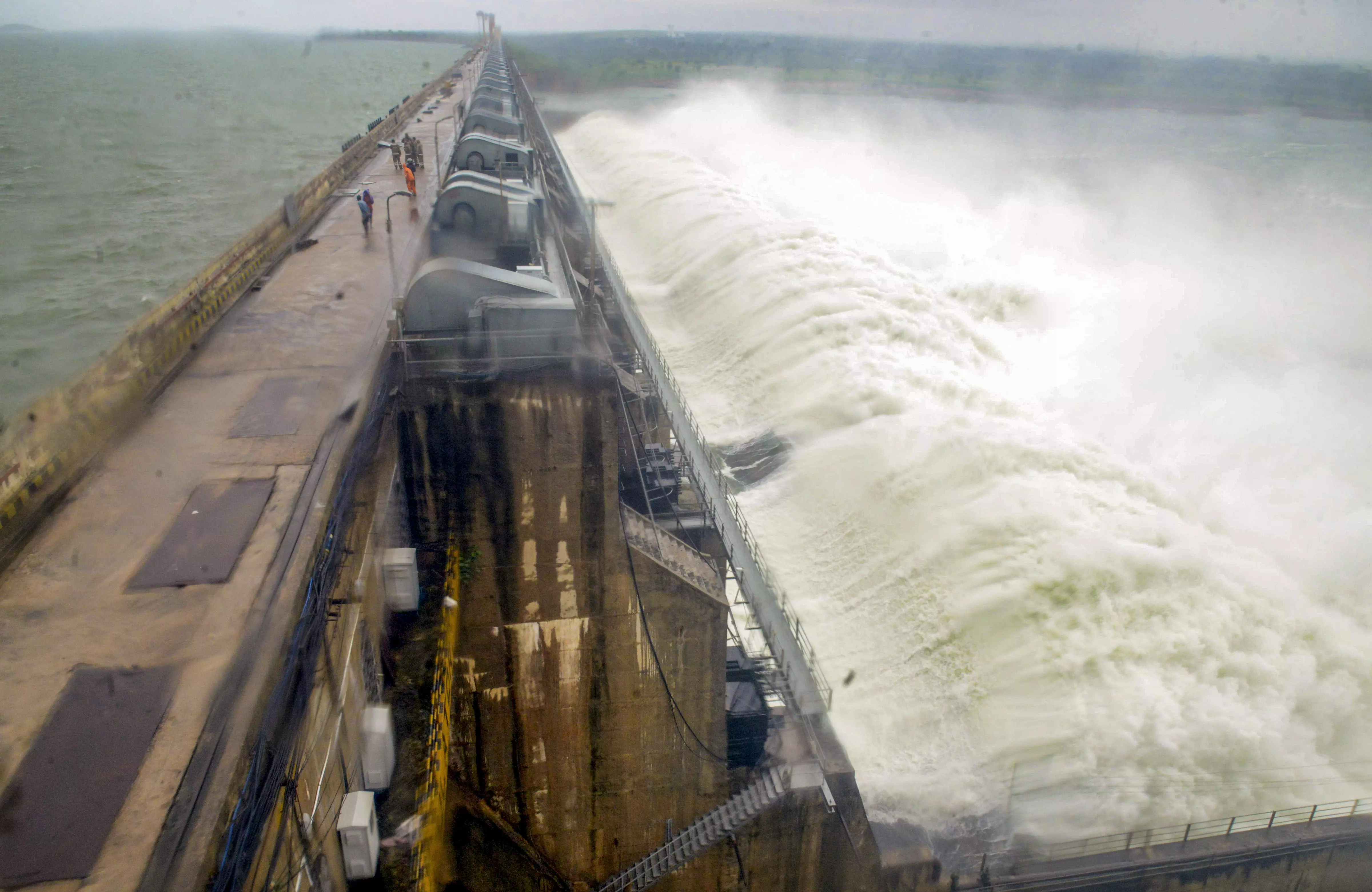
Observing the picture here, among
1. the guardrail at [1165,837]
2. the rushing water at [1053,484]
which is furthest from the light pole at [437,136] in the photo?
the guardrail at [1165,837]

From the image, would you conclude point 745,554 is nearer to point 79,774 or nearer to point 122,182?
point 79,774

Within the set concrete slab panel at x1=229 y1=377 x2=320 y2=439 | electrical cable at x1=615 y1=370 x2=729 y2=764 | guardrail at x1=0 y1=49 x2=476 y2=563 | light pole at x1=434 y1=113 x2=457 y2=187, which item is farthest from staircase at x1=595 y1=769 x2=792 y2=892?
light pole at x1=434 y1=113 x2=457 y2=187

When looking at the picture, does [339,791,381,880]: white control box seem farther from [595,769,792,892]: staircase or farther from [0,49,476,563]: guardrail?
[595,769,792,892]: staircase

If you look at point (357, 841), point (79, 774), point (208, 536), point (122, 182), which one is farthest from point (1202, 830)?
point (122, 182)

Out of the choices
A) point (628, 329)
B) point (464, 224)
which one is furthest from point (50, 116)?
point (628, 329)

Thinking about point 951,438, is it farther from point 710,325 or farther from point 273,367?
point 273,367

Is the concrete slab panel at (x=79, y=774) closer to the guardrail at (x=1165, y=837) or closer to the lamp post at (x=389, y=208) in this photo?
the guardrail at (x=1165, y=837)
